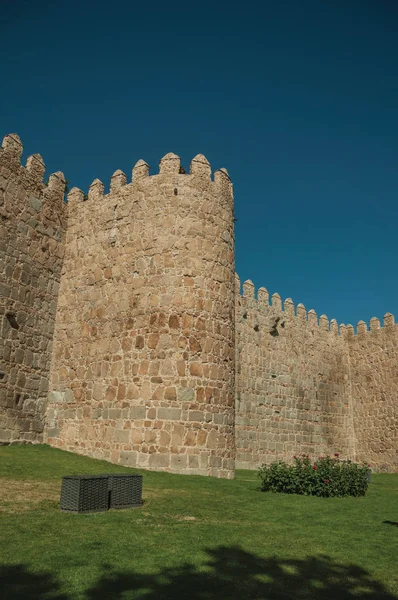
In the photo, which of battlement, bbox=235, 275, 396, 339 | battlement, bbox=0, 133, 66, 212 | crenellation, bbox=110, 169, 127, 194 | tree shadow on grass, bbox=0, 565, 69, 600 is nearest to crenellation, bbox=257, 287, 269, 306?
battlement, bbox=235, 275, 396, 339

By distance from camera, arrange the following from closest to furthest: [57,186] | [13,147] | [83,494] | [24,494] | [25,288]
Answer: [83,494]
[24,494]
[25,288]
[13,147]
[57,186]

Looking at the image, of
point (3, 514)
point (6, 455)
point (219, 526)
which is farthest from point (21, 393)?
point (219, 526)

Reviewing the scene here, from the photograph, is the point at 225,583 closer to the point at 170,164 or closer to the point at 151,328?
the point at 151,328

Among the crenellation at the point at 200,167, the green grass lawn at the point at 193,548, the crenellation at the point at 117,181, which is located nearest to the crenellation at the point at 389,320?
the crenellation at the point at 200,167

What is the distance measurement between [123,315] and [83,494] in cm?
815

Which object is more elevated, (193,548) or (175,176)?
(175,176)

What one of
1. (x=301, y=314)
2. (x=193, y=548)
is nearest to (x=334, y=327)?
(x=301, y=314)

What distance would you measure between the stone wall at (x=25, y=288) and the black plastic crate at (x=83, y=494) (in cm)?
748

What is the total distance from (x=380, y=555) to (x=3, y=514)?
17.3ft

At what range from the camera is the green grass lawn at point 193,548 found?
5.00 m

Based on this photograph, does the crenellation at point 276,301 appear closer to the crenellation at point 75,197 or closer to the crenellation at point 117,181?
the crenellation at point 117,181

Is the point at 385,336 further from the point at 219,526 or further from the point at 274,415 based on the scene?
the point at 219,526

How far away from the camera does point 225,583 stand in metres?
5.20

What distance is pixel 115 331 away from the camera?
15.8m
